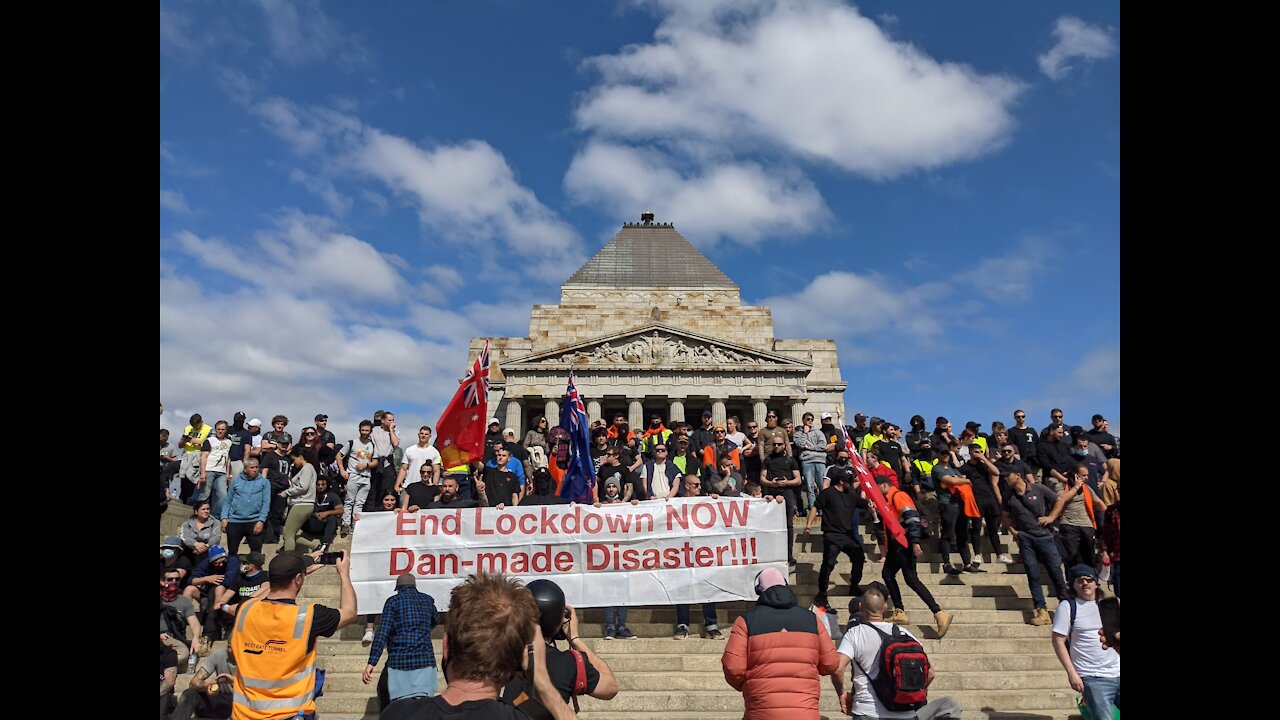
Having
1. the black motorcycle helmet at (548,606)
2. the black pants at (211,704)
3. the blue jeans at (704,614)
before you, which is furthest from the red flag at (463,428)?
the black motorcycle helmet at (548,606)

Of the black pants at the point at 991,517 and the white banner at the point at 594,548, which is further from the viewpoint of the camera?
the black pants at the point at 991,517

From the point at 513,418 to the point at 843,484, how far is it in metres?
28.4

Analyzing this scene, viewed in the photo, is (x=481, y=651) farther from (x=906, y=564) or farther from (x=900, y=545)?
(x=906, y=564)

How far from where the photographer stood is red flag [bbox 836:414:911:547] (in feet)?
29.6

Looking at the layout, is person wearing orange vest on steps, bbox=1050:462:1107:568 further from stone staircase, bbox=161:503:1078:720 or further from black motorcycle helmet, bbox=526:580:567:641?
black motorcycle helmet, bbox=526:580:567:641

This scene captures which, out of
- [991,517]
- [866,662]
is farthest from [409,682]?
[991,517]

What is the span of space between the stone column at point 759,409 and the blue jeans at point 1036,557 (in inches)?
1086

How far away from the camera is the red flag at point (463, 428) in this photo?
37.7 feet

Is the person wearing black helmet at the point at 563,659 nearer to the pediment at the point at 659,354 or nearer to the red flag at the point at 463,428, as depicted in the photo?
the red flag at the point at 463,428

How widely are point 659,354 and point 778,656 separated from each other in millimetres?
33989

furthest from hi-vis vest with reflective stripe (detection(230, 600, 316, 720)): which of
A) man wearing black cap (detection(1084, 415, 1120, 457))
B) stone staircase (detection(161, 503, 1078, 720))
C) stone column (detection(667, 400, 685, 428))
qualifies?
stone column (detection(667, 400, 685, 428))
